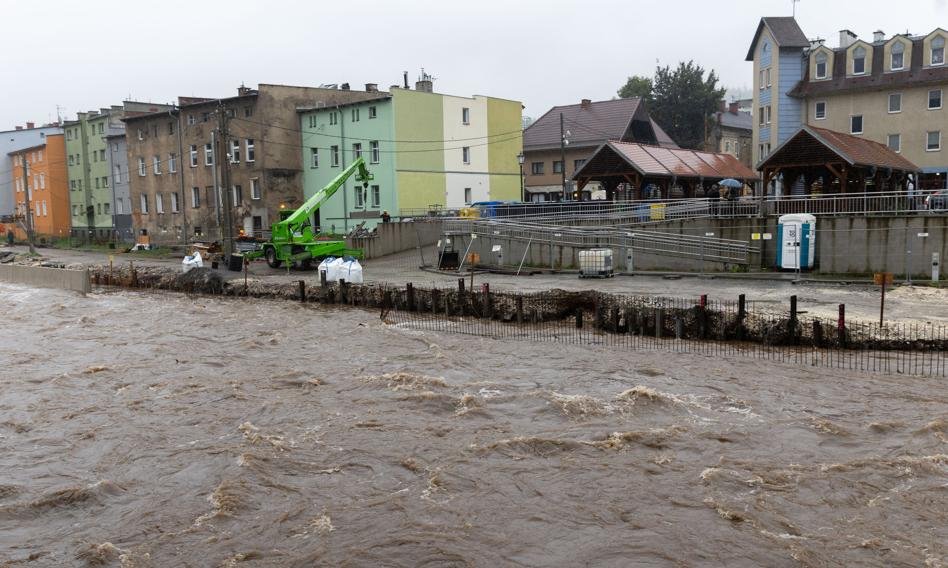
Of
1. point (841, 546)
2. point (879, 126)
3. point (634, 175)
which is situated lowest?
point (841, 546)

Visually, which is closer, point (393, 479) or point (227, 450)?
point (393, 479)

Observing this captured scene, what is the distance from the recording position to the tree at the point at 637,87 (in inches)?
3255

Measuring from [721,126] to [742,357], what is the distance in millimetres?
62881

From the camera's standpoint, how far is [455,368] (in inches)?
744

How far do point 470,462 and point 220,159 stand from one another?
4949 centimetres

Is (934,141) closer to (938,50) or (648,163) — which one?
(938,50)

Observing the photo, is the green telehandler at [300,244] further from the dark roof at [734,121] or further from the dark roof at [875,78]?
the dark roof at [734,121]

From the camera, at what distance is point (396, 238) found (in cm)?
4512

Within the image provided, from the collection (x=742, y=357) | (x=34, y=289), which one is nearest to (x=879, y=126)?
(x=742, y=357)

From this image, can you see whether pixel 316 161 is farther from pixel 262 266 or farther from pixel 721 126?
pixel 721 126

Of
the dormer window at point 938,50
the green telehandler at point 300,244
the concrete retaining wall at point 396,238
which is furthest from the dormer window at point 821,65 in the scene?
the green telehandler at point 300,244

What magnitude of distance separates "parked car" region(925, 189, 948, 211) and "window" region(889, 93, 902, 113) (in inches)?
650

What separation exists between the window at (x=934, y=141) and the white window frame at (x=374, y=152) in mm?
33136

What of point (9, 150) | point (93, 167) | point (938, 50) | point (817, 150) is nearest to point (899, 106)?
point (938, 50)
